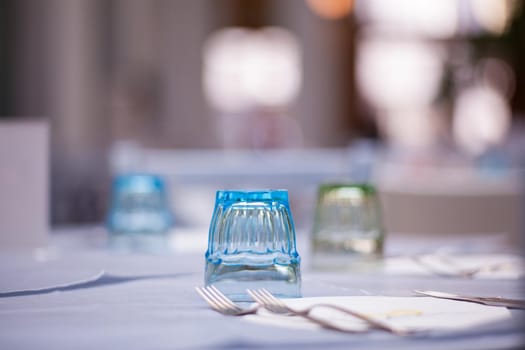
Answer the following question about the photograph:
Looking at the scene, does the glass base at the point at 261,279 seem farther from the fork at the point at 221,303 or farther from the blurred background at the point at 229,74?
the blurred background at the point at 229,74

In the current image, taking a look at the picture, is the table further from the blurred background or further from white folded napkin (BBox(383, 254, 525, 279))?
the blurred background

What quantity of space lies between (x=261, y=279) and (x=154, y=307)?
0.11 meters

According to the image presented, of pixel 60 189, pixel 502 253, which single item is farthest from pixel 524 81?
pixel 502 253

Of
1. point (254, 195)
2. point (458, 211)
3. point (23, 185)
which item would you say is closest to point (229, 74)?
point (458, 211)

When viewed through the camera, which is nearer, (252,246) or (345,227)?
(252,246)

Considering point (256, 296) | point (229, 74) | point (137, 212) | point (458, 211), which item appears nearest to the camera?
point (256, 296)

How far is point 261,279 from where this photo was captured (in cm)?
83

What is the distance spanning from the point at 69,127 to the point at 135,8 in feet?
5.04

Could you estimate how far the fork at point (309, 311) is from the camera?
664 mm

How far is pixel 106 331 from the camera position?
2.22 ft

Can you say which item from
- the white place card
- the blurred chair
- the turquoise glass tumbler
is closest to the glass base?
the turquoise glass tumbler

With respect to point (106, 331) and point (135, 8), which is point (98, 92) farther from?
point (106, 331)

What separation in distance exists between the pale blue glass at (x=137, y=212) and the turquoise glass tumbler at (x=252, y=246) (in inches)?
17.4

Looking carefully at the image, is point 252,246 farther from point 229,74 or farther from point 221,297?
point 229,74
